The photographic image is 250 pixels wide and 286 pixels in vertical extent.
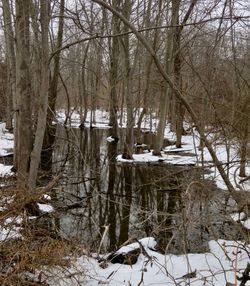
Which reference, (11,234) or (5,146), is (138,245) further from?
(5,146)

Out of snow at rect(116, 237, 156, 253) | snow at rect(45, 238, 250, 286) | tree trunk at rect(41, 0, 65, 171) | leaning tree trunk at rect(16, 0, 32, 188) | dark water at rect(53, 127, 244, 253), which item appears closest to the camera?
snow at rect(45, 238, 250, 286)

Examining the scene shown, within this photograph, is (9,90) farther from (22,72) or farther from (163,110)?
(22,72)

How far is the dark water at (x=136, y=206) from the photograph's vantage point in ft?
18.1

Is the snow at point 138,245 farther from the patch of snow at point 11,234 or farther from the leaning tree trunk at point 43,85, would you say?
the leaning tree trunk at point 43,85

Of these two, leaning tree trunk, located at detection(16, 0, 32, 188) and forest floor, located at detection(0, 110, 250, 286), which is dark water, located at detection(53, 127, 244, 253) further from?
leaning tree trunk, located at detection(16, 0, 32, 188)

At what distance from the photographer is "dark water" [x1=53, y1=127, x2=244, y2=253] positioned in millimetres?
5520

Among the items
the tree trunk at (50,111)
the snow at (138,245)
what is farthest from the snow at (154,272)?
the tree trunk at (50,111)

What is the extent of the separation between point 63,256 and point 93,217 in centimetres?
371

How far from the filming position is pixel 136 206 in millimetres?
9500

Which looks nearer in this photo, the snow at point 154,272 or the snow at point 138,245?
the snow at point 154,272

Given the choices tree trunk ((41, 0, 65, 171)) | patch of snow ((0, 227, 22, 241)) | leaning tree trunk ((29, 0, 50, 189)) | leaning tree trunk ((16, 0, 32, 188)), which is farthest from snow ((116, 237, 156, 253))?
tree trunk ((41, 0, 65, 171))

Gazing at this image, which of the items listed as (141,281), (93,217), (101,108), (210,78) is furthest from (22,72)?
(101,108)

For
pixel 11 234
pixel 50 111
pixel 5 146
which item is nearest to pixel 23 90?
pixel 11 234

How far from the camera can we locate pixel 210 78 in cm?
798
